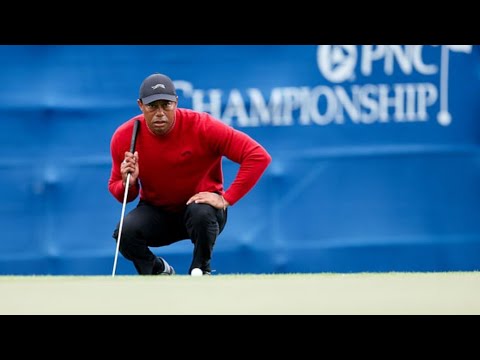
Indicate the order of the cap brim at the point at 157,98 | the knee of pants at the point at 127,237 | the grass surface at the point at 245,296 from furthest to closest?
the knee of pants at the point at 127,237, the cap brim at the point at 157,98, the grass surface at the point at 245,296

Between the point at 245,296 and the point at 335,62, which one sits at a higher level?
the point at 335,62

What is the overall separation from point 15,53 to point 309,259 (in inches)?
82.1

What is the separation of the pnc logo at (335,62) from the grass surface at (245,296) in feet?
8.49

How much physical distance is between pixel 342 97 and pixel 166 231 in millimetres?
1838

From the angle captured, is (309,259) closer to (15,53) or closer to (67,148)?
(67,148)

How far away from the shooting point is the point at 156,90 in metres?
5.08

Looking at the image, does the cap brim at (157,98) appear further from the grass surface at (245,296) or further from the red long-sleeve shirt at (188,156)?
the grass surface at (245,296)

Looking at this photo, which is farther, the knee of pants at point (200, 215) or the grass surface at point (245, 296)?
the knee of pants at point (200, 215)

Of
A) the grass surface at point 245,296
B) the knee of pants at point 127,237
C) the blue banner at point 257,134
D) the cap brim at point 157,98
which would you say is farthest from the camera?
the blue banner at point 257,134

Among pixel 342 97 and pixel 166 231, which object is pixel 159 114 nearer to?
pixel 166 231

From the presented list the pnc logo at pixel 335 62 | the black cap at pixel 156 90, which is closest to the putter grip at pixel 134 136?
the black cap at pixel 156 90

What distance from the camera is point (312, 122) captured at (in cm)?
675

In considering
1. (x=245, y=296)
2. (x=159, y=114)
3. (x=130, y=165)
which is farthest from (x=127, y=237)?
(x=245, y=296)

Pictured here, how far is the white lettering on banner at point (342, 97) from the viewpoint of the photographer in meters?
6.73
